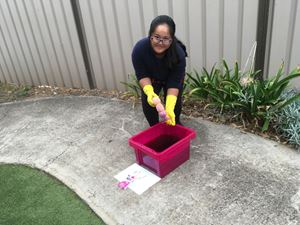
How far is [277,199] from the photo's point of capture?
2.39 meters

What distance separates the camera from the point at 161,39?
8.05ft

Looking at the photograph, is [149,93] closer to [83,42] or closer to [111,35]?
[111,35]

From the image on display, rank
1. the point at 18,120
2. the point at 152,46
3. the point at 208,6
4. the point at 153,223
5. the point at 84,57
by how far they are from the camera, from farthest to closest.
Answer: the point at 84,57, the point at 18,120, the point at 208,6, the point at 152,46, the point at 153,223

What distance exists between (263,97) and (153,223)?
5.36ft

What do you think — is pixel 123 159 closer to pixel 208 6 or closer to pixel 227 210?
pixel 227 210

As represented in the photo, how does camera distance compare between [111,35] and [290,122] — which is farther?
[111,35]

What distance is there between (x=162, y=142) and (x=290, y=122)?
1.18m

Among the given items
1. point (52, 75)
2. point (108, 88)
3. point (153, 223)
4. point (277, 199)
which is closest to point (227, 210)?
point (277, 199)

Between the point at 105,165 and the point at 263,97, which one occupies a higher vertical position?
the point at 263,97

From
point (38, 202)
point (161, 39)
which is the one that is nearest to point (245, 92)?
point (161, 39)

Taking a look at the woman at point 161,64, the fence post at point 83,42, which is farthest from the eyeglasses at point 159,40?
the fence post at point 83,42

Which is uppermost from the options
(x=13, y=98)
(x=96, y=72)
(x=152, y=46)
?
(x=152, y=46)

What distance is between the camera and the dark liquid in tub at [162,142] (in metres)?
2.88

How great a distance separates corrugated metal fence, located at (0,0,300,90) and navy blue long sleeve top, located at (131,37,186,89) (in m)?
0.93
